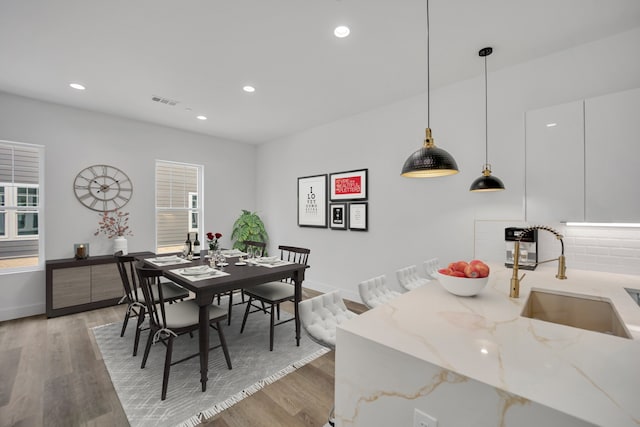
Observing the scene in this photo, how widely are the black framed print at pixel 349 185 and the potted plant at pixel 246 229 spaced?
6.18ft

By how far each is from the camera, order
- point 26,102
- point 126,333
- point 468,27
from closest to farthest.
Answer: point 468,27 → point 126,333 → point 26,102

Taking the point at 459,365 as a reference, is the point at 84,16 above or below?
above

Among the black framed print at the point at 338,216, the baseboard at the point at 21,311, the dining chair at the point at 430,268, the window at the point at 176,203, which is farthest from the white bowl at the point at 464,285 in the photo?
the baseboard at the point at 21,311

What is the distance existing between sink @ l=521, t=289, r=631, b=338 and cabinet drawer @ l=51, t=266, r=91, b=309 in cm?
496

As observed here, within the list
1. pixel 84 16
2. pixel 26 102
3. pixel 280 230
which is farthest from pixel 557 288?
pixel 26 102

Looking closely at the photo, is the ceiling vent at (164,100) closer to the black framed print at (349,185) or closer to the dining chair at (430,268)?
the black framed print at (349,185)

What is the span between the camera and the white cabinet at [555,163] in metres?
2.22

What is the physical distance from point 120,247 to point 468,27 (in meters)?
5.15

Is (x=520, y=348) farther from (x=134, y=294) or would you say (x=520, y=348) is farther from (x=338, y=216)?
(x=338, y=216)

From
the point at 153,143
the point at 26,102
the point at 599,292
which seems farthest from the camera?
the point at 153,143

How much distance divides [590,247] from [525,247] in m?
0.49

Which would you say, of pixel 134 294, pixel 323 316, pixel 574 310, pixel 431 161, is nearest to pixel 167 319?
pixel 134 294

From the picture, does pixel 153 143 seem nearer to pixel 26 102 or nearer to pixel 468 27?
pixel 26 102

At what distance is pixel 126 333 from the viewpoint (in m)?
3.17
